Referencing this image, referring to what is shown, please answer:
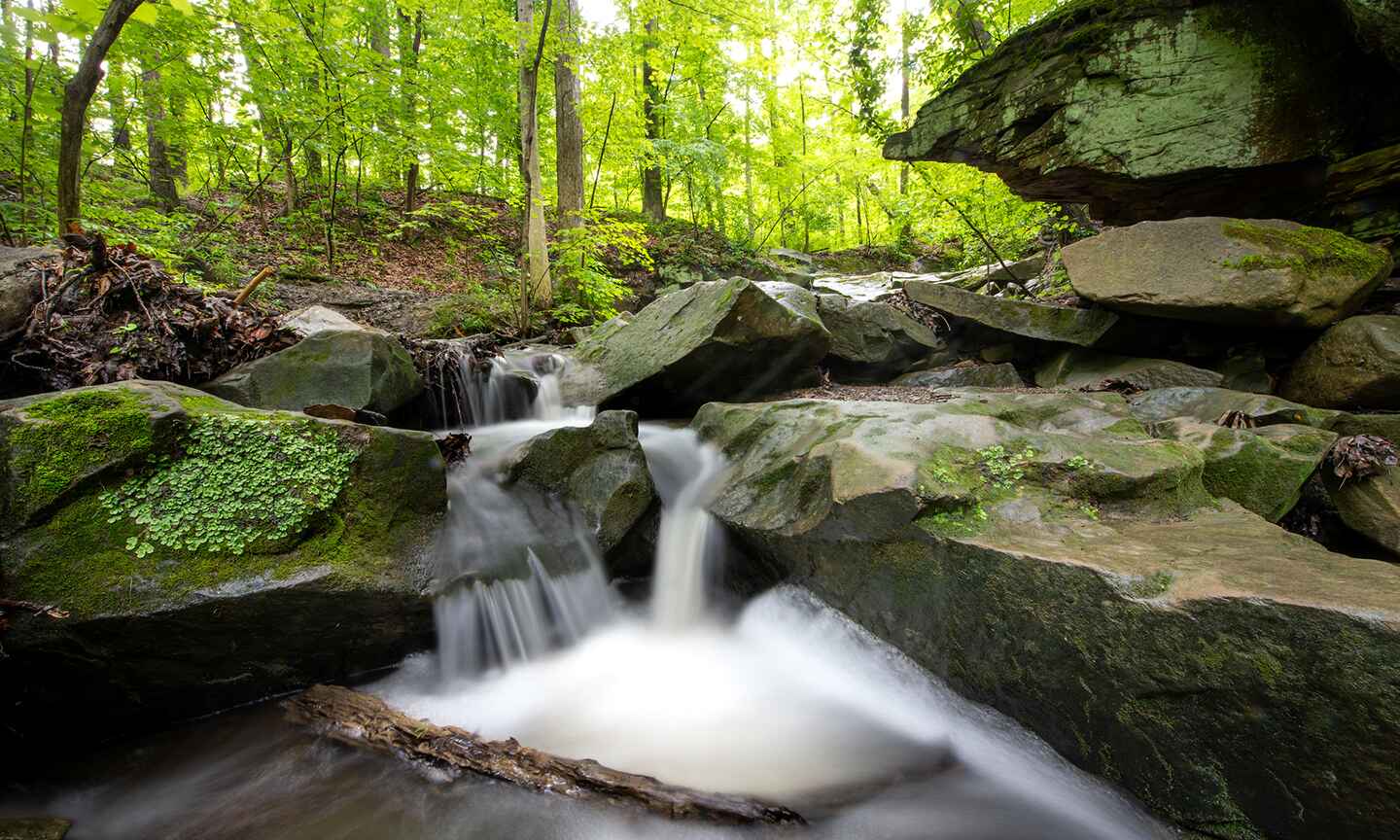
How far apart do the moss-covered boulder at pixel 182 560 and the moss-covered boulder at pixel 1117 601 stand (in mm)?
2379

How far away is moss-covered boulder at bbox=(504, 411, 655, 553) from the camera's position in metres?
4.01

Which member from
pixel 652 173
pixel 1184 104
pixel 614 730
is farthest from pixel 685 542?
pixel 652 173

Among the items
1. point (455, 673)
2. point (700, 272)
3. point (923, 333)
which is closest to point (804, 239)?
point (700, 272)

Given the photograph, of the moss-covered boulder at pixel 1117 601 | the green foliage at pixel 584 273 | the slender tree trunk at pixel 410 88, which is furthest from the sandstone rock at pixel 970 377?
the slender tree trunk at pixel 410 88

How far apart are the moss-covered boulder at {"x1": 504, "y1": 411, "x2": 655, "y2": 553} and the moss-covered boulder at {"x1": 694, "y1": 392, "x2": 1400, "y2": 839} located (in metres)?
0.77

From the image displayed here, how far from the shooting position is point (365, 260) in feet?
37.0

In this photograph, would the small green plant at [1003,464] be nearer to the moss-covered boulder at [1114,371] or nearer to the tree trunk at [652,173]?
the moss-covered boulder at [1114,371]

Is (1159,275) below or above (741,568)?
above

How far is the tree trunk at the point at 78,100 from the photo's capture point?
Result: 359 centimetres

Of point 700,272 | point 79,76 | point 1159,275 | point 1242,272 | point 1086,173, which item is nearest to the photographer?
point 79,76

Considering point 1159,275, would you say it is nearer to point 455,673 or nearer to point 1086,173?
point 1086,173

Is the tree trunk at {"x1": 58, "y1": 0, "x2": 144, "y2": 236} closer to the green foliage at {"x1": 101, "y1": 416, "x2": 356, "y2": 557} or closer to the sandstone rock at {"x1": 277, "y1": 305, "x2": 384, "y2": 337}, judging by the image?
the sandstone rock at {"x1": 277, "y1": 305, "x2": 384, "y2": 337}

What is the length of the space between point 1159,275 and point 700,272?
388 inches

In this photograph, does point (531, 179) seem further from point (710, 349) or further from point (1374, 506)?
point (1374, 506)
